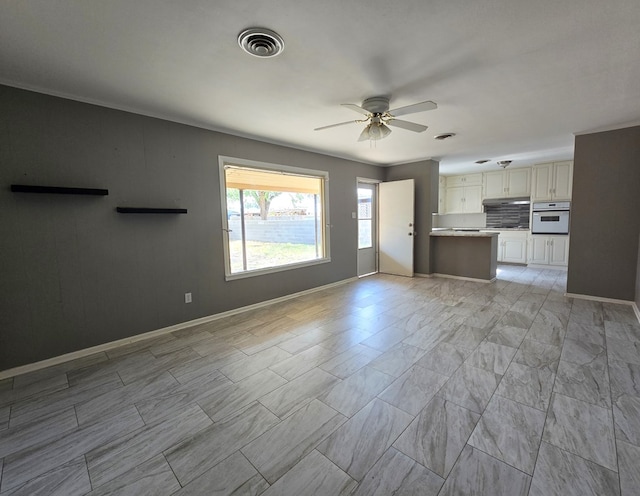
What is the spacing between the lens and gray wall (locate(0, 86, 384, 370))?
2.33m

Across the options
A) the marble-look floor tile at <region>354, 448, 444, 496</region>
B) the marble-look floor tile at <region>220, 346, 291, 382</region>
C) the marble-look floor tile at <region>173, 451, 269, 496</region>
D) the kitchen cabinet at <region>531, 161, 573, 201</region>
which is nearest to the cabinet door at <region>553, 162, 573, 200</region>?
the kitchen cabinet at <region>531, 161, 573, 201</region>

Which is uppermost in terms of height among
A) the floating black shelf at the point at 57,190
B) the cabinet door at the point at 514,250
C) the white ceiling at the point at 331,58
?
the white ceiling at the point at 331,58

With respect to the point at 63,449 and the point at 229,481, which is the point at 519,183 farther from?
the point at 63,449

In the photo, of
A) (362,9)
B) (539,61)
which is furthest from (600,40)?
(362,9)

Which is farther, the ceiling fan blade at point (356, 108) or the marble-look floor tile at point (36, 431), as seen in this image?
the ceiling fan blade at point (356, 108)

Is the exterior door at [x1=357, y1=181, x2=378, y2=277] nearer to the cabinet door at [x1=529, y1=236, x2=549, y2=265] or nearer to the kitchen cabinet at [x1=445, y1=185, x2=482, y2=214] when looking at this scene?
the kitchen cabinet at [x1=445, y1=185, x2=482, y2=214]

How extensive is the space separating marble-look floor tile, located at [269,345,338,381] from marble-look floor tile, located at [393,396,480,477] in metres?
0.95

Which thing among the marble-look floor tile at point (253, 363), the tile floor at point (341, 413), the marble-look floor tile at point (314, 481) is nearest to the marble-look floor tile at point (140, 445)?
the tile floor at point (341, 413)

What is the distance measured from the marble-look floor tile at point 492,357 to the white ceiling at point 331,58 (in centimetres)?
238

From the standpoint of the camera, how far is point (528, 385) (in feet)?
6.76

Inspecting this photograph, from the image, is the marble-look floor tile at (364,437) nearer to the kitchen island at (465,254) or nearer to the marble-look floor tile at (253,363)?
the marble-look floor tile at (253,363)

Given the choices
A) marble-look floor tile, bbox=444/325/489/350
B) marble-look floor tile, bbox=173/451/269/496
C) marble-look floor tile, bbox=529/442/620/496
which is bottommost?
marble-look floor tile, bbox=173/451/269/496

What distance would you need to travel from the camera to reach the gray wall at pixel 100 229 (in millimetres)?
2332

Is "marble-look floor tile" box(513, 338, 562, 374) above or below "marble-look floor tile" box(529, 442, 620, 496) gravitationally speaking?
above
